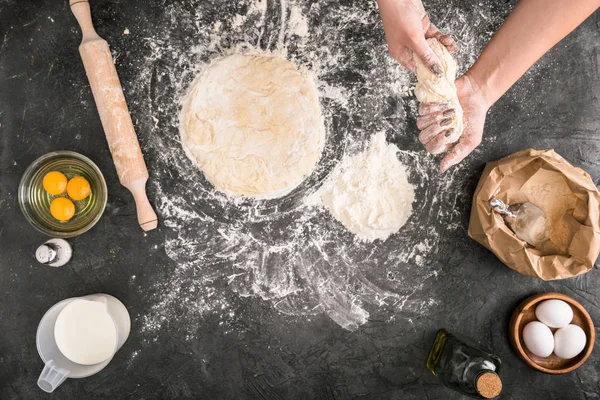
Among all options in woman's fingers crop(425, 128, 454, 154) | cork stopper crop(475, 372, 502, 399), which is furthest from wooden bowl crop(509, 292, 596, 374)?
woman's fingers crop(425, 128, 454, 154)

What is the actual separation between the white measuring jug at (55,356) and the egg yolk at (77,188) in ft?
1.24

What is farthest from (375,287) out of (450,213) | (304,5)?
(304,5)

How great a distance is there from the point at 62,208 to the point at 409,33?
139cm

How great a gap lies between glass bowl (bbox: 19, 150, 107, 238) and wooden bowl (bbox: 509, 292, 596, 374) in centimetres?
166

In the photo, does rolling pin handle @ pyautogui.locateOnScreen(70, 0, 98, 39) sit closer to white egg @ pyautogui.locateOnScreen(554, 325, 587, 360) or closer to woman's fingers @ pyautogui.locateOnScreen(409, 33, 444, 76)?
woman's fingers @ pyautogui.locateOnScreen(409, 33, 444, 76)

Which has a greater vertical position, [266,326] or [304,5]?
[304,5]

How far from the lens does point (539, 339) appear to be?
5.15 ft

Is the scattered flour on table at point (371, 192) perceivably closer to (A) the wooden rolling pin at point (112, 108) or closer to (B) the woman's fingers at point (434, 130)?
(B) the woman's fingers at point (434, 130)

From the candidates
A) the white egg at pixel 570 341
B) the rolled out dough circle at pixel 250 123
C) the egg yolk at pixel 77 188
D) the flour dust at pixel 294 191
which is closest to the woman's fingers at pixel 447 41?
the flour dust at pixel 294 191

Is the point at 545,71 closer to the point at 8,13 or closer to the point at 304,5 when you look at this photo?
the point at 304,5

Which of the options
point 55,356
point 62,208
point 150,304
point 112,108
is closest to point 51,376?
point 55,356

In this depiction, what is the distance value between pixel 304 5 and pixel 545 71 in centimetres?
101

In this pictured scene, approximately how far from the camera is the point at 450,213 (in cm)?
174

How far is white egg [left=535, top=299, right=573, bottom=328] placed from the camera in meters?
1.57
